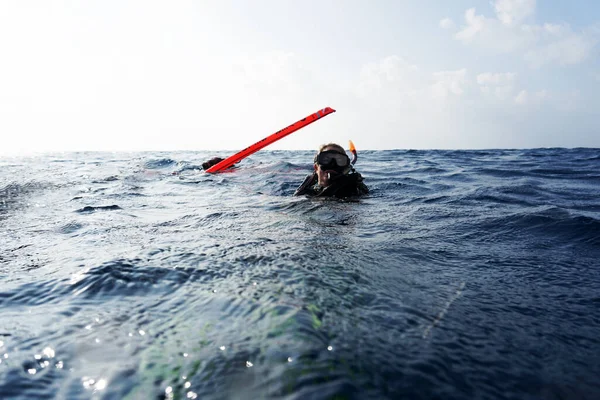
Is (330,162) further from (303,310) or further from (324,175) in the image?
(303,310)

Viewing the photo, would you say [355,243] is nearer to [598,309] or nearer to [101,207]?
[598,309]

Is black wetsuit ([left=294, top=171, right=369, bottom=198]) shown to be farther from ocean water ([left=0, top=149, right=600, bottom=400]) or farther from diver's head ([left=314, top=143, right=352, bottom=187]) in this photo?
ocean water ([left=0, top=149, right=600, bottom=400])

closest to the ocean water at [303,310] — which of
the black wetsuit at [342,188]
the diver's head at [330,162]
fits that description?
the black wetsuit at [342,188]

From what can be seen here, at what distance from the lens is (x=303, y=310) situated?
1.67 meters

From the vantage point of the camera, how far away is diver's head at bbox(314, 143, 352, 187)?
5969 mm

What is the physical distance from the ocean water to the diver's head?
7.26ft

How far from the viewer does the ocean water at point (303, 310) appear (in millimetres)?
1207

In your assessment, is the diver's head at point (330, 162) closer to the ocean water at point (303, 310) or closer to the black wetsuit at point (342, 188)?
the black wetsuit at point (342, 188)

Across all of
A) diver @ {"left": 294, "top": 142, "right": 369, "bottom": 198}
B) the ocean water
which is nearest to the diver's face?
diver @ {"left": 294, "top": 142, "right": 369, "bottom": 198}

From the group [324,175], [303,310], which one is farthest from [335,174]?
[303,310]

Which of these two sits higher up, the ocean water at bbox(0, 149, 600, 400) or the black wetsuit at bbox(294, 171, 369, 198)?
the black wetsuit at bbox(294, 171, 369, 198)

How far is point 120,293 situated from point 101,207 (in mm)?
3930

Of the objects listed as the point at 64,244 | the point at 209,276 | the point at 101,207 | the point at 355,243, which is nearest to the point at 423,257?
the point at 355,243

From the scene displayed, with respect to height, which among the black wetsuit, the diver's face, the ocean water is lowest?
the ocean water
